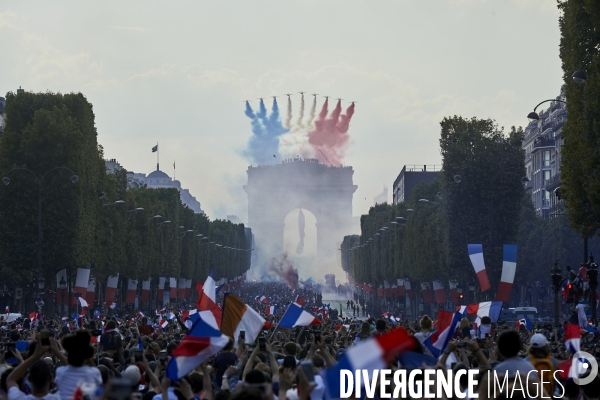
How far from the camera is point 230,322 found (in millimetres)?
16297

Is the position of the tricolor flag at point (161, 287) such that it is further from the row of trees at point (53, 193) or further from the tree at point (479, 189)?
the tree at point (479, 189)

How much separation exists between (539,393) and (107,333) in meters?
13.0

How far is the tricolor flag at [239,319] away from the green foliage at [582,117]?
17375 millimetres

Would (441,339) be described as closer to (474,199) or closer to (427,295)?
(474,199)

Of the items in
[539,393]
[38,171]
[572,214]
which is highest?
[38,171]

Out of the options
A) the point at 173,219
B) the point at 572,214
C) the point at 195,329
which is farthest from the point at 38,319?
the point at 173,219

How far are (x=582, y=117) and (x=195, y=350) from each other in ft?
79.8

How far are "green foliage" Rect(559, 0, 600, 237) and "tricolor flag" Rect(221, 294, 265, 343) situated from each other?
1738 cm

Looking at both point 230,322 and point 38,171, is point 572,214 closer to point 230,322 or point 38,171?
point 230,322

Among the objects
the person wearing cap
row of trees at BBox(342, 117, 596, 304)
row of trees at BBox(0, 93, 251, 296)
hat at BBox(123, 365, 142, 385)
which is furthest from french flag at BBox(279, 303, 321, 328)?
row of trees at BBox(342, 117, 596, 304)

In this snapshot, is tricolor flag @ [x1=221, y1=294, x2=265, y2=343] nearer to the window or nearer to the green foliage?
the green foliage

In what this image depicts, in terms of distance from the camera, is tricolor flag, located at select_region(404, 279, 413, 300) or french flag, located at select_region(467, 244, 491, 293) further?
tricolor flag, located at select_region(404, 279, 413, 300)

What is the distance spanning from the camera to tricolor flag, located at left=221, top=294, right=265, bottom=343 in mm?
16250

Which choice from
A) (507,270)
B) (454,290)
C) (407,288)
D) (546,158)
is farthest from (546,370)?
(546,158)
